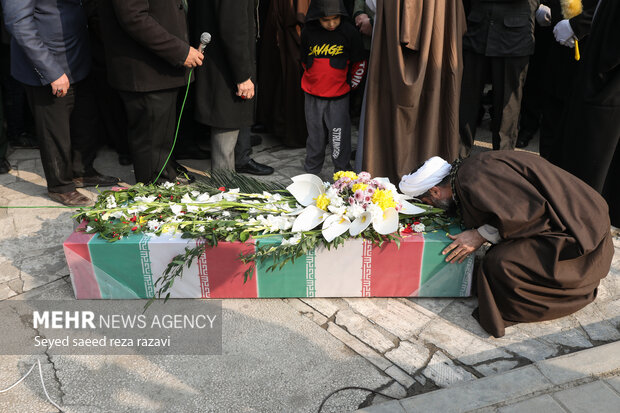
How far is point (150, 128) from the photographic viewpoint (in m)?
4.10

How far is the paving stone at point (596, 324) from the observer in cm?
301

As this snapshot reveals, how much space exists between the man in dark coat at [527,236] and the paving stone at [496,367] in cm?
19

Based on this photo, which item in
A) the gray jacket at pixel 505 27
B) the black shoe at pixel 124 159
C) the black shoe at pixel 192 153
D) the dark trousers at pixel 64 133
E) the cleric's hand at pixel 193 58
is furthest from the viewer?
the black shoe at pixel 192 153

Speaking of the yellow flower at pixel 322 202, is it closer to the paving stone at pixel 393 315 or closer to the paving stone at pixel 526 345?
the paving stone at pixel 393 315

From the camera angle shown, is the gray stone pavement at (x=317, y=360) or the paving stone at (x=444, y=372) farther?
the paving stone at (x=444, y=372)

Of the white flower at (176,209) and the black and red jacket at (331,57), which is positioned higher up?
the black and red jacket at (331,57)

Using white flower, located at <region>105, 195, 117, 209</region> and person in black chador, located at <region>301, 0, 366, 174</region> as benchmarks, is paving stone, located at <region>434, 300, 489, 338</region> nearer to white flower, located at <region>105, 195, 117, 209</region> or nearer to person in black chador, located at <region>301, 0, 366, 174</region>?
person in black chador, located at <region>301, 0, 366, 174</region>

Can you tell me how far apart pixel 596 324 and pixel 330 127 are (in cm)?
245

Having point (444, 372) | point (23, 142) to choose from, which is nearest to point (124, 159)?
point (23, 142)

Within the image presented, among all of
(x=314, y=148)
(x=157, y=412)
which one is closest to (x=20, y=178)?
(x=314, y=148)

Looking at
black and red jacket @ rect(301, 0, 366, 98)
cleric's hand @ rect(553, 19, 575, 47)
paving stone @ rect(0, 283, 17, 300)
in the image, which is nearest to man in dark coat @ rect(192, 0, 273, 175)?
black and red jacket @ rect(301, 0, 366, 98)

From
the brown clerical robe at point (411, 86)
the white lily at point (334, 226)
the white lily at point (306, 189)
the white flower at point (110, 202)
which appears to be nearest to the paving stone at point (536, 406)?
the white lily at point (334, 226)

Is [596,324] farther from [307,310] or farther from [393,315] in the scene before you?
[307,310]

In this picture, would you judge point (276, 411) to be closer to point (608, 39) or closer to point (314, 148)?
point (314, 148)
